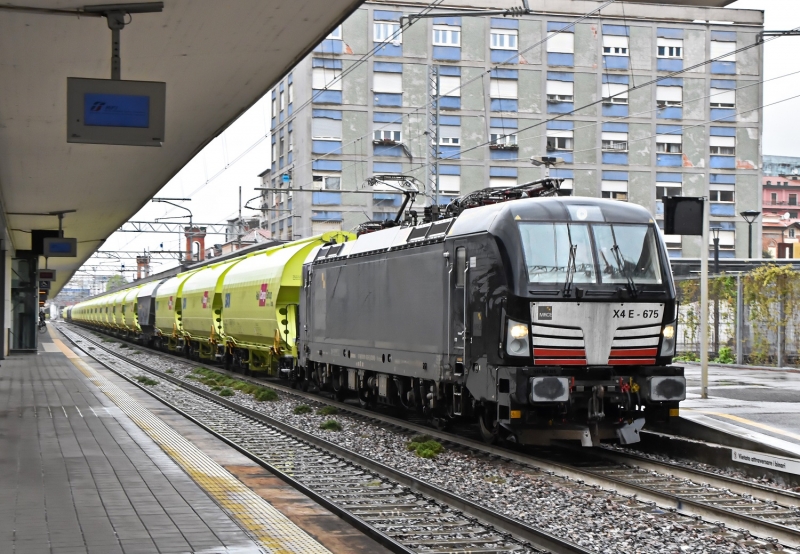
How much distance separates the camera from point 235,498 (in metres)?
8.59

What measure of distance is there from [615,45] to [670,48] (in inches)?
139

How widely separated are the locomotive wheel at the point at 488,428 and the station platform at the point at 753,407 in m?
2.59

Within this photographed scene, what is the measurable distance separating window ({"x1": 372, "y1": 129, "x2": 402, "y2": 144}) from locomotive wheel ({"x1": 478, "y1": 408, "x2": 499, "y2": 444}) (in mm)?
46644

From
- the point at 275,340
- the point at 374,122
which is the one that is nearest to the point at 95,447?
the point at 275,340

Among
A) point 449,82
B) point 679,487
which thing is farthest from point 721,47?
point 679,487

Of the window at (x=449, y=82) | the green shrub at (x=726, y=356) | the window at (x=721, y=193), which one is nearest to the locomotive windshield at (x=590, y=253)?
the green shrub at (x=726, y=356)

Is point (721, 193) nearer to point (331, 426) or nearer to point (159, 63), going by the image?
point (331, 426)

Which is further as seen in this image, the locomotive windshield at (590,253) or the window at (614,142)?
the window at (614,142)

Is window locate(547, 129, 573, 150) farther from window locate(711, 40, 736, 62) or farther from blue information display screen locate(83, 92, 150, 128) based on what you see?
blue information display screen locate(83, 92, 150, 128)

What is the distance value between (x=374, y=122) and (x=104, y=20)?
49409 mm

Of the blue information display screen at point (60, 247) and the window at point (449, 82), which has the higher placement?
the window at point (449, 82)

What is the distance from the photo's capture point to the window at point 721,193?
61.1m

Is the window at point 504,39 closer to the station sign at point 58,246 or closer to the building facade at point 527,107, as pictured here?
the building facade at point 527,107

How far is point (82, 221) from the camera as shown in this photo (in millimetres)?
30328
